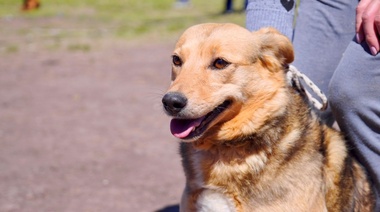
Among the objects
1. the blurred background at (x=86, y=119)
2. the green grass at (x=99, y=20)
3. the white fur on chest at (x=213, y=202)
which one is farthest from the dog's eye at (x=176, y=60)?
the green grass at (x=99, y=20)

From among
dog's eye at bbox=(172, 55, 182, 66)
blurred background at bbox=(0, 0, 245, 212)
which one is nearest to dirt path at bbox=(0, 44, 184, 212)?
blurred background at bbox=(0, 0, 245, 212)

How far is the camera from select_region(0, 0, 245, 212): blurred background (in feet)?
17.9

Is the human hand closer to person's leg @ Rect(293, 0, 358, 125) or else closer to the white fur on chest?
person's leg @ Rect(293, 0, 358, 125)

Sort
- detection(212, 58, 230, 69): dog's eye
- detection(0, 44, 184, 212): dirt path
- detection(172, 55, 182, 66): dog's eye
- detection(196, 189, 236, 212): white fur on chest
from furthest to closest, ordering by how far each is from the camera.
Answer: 1. detection(0, 44, 184, 212): dirt path
2. detection(172, 55, 182, 66): dog's eye
3. detection(212, 58, 230, 69): dog's eye
4. detection(196, 189, 236, 212): white fur on chest

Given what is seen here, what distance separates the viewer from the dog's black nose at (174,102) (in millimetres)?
3119

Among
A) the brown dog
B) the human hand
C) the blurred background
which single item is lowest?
the blurred background

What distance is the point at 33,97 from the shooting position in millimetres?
8703

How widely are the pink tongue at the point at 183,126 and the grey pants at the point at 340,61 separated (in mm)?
795

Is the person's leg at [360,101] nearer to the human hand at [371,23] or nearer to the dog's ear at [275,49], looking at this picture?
the human hand at [371,23]

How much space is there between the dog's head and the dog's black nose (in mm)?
30

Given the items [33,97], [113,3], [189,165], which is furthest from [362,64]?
[113,3]

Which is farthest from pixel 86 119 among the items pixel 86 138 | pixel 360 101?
pixel 360 101

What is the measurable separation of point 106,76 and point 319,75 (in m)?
6.38

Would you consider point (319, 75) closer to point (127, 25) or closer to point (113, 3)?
point (127, 25)
